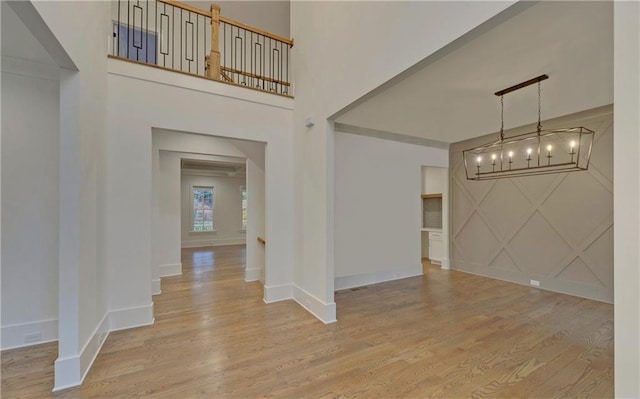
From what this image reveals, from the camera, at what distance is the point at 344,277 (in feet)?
14.5

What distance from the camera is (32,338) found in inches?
100

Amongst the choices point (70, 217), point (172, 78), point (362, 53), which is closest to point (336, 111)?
point (362, 53)

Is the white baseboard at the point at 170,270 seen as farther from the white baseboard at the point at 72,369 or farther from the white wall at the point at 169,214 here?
the white baseboard at the point at 72,369

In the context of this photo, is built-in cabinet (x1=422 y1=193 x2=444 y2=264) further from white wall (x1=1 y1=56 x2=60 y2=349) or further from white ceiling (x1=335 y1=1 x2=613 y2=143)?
white wall (x1=1 y1=56 x2=60 y2=349)

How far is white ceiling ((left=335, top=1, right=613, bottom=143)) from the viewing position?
6.05ft

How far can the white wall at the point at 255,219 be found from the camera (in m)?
4.77

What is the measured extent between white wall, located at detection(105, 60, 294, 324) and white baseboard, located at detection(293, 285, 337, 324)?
0.32m

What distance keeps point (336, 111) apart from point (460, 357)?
2632mm

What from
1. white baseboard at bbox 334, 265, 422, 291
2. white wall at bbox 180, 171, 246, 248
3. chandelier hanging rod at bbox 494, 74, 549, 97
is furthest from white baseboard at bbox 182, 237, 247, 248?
chandelier hanging rod at bbox 494, 74, 549, 97

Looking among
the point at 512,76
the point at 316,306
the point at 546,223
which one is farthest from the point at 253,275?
the point at 546,223

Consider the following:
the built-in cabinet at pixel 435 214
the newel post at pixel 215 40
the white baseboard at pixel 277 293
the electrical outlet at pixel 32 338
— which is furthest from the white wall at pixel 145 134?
the built-in cabinet at pixel 435 214

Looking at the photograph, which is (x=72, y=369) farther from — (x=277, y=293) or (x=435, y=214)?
(x=435, y=214)
